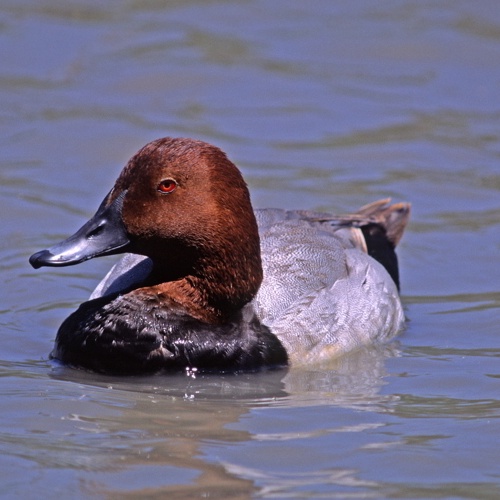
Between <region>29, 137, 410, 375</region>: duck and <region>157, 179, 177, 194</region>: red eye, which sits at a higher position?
<region>157, 179, 177, 194</region>: red eye

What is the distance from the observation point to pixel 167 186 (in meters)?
6.52

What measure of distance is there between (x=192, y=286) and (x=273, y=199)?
3.54 metres

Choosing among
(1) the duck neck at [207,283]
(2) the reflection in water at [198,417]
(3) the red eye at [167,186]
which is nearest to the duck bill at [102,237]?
(3) the red eye at [167,186]

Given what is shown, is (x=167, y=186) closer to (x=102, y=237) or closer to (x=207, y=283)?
(x=102, y=237)

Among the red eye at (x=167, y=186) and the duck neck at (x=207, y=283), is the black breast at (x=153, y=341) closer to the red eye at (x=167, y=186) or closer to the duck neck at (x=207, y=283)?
the duck neck at (x=207, y=283)

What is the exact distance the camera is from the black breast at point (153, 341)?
6.54 metres

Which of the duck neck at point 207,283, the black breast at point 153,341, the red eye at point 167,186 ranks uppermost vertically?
the red eye at point 167,186

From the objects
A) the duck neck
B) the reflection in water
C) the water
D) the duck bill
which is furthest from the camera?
the duck neck

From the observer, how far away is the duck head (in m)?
6.48

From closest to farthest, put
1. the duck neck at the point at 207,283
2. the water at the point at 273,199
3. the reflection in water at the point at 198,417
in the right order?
1. the reflection in water at the point at 198,417
2. the water at the point at 273,199
3. the duck neck at the point at 207,283

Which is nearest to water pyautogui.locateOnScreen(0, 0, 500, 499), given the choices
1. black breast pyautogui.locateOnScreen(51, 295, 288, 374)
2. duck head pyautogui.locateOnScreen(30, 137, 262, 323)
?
black breast pyautogui.locateOnScreen(51, 295, 288, 374)

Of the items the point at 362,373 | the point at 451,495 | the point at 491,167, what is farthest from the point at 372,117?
the point at 451,495

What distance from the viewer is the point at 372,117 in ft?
38.8

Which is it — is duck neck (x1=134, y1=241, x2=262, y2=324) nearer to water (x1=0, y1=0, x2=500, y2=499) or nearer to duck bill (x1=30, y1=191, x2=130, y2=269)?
duck bill (x1=30, y1=191, x2=130, y2=269)
